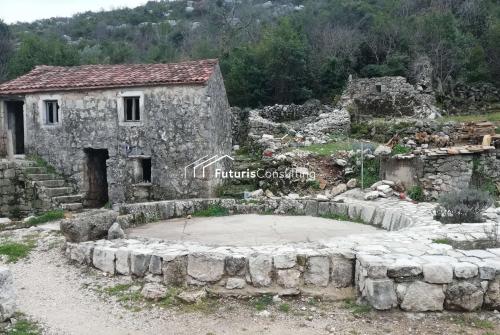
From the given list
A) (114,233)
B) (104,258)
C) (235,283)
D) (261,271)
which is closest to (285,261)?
(261,271)

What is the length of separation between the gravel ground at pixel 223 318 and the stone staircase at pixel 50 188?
8.93m

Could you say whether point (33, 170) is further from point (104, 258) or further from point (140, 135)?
point (104, 258)

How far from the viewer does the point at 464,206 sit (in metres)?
7.82

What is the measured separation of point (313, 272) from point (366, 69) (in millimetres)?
24637

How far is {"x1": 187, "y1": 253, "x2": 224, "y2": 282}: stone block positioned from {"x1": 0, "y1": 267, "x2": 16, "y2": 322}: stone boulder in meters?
2.21

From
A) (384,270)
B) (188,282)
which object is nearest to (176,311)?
(188,282)

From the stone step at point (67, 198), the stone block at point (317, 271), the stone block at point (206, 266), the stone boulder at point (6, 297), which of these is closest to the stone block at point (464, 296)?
the stone block at point (317, 271)

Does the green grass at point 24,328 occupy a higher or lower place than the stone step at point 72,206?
lower

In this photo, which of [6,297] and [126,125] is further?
[126,125]

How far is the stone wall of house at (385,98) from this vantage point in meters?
24.4

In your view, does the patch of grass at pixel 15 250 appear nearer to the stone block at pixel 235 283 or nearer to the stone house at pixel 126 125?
the stone block at pixel 235 283

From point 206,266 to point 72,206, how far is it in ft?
33.3

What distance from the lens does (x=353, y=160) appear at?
14516 mm

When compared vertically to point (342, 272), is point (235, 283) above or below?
below
